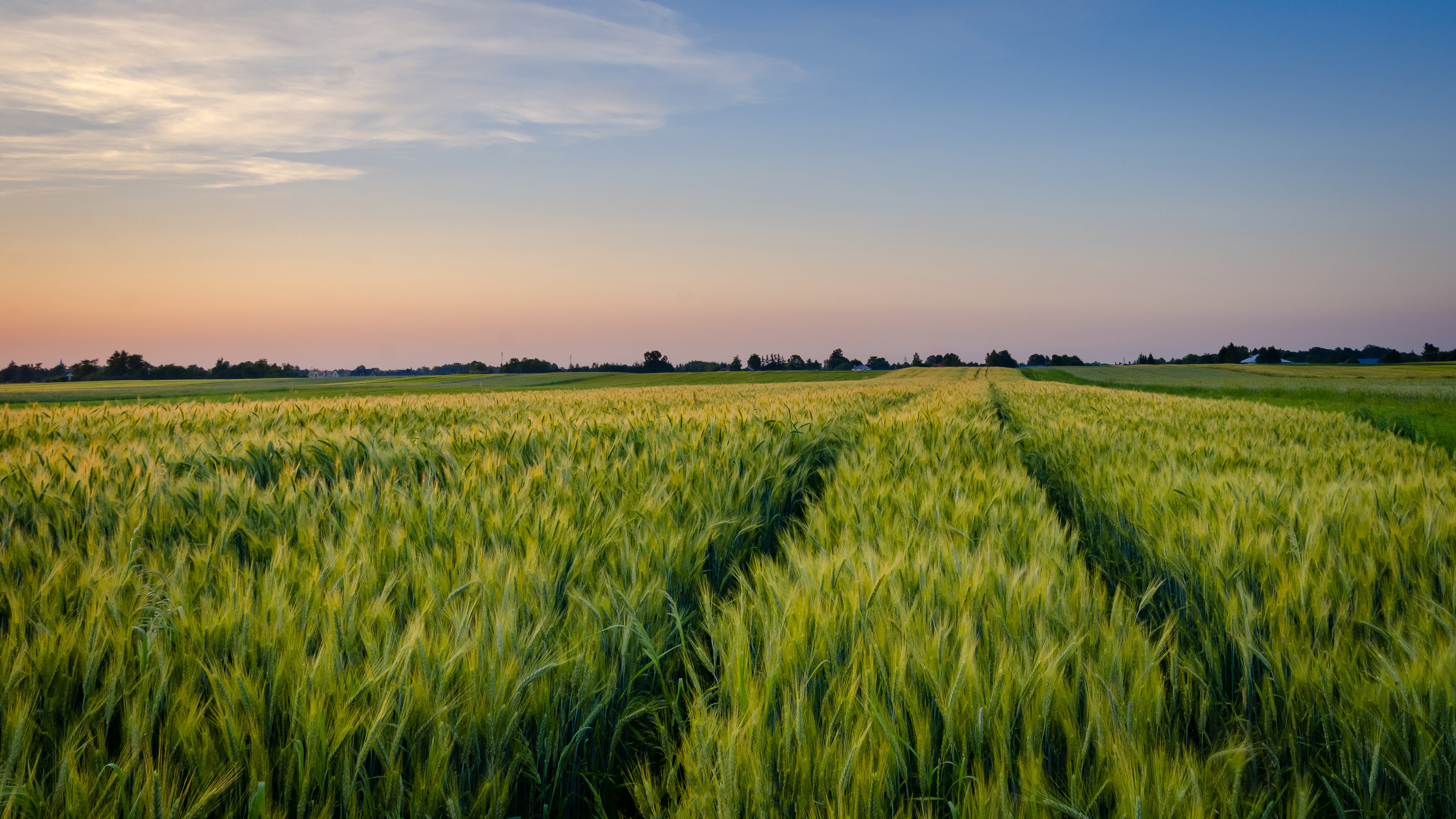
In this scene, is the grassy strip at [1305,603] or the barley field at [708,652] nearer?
the barley field at [708,652]

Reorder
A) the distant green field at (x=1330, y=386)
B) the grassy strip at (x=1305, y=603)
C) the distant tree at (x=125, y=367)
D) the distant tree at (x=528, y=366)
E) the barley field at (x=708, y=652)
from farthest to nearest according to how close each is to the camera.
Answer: the distant tree at (x=528, y=366) → the distant tree at (x=125, y=367) → the distant green field at (x=1330, y=386) → the grassy strip at (x=1305, y=603) → the barley field at (x=708, y=652)

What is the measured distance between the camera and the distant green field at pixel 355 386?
3484 centimetres

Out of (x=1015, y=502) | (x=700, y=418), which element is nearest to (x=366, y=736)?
(x=1015, y=502)

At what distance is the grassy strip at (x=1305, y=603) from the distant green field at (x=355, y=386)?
24.4 meters

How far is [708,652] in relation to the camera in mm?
1883

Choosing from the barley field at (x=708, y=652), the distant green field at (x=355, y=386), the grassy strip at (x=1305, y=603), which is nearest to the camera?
the barley field at (x=708, y=652)

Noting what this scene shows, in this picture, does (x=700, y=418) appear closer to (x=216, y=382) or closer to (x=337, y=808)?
(x=337, y=808)

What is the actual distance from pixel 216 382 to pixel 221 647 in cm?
8024

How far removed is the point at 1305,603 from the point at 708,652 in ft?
5.43

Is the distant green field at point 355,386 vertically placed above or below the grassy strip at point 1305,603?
above

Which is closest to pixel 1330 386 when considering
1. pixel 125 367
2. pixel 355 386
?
pixel 355 386

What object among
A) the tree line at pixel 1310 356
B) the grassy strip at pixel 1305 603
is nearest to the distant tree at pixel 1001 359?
the tree line at pixel 1310 356

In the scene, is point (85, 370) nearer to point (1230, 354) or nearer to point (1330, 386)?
point (1330, 386)

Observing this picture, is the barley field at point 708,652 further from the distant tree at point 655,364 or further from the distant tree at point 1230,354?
the distant tree at point 1230,354
